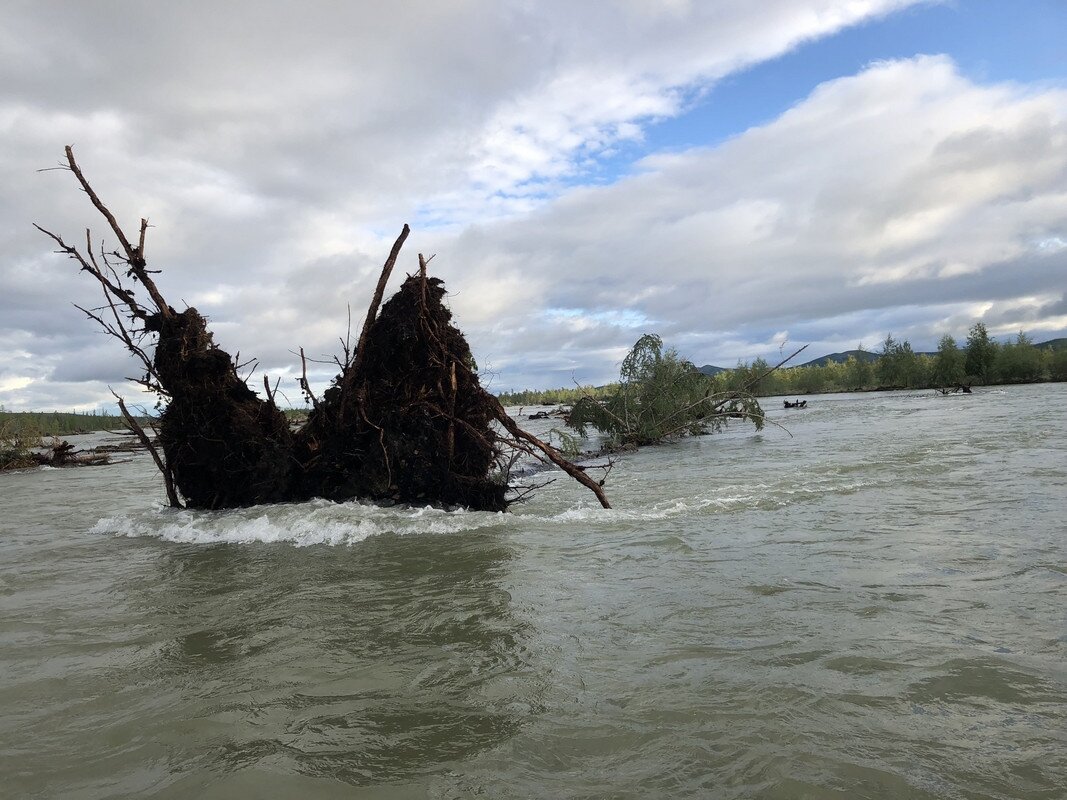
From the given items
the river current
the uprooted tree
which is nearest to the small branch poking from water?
the uprooted tree

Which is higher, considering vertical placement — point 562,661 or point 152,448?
point 152,448

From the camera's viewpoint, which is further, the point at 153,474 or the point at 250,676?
the point at 153,474

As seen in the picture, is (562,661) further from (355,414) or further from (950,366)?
(950,366)

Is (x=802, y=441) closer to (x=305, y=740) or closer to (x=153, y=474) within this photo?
(x=305, y=740)

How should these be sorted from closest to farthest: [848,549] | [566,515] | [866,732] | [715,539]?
[866,732] < [848,549] < [715,539] < [566,515]

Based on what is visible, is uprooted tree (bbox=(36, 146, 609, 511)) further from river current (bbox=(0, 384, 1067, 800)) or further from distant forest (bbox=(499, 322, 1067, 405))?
distant forest (bbox=(499, 322, 1067, 405))

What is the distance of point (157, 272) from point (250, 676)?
30.7ft

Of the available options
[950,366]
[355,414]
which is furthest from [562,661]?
[950,366]

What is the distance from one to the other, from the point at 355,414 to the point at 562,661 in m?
7.48

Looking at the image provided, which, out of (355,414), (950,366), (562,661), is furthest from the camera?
(950,366)

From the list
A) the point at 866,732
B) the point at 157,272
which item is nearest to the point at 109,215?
the point at 157,272

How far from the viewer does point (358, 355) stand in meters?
10.4

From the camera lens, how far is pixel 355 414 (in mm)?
10430

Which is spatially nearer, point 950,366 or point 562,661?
point 562,661
